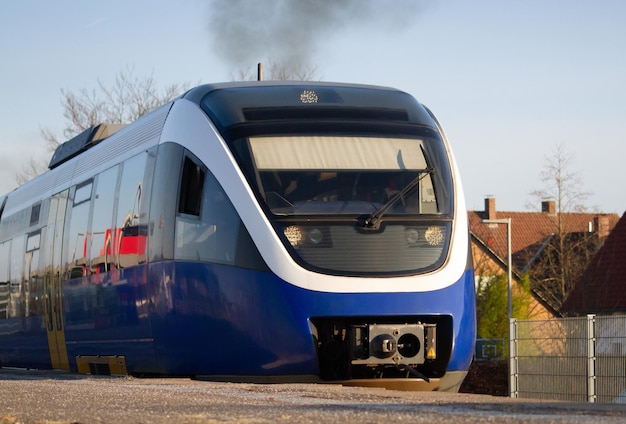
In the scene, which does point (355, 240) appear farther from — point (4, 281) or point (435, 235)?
point (4, 281)

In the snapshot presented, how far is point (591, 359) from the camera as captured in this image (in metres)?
19.3

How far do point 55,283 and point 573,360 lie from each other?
7.79 meters

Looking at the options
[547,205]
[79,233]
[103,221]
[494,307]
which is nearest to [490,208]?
[547,205]

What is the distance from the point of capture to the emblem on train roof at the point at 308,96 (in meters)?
13.7

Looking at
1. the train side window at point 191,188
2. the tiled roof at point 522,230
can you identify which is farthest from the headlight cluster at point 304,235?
the tiled roof at point 522,230

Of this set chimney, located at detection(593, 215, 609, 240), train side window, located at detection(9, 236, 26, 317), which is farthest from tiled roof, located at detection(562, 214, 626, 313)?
chimney, located at detection(593, 215, 609, 240)

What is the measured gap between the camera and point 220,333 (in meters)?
12.6

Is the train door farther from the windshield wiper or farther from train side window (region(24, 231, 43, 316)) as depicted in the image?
the windshield wiper

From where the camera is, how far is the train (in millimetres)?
12180

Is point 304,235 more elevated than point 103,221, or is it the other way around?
point 103,221

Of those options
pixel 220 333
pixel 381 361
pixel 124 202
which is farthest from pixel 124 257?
pixel 381 361

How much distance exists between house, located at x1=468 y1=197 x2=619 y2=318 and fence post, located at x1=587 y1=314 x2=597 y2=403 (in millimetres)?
22546

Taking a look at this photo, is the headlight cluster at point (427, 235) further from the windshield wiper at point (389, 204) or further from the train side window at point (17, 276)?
the train side window at point (17, 276)

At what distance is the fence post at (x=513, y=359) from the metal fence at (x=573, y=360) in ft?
0.06
